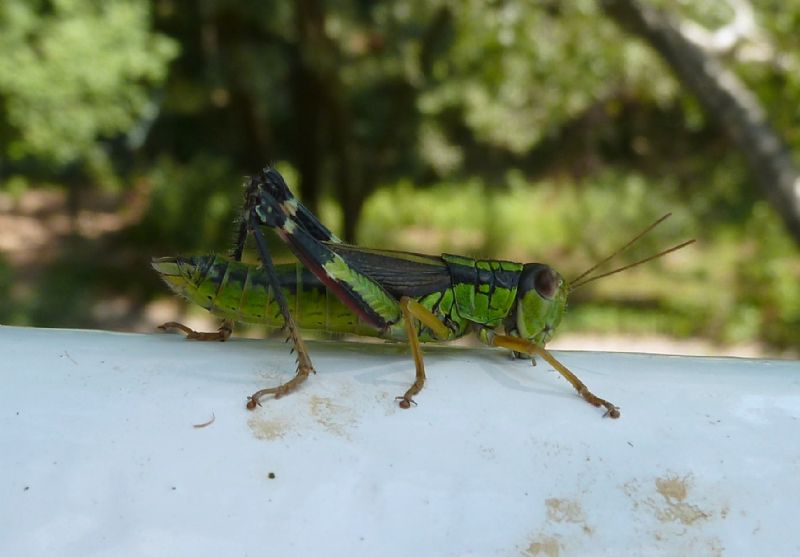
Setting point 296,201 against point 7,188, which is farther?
point 7,188

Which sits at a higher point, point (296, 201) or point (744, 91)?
point (744, 91)

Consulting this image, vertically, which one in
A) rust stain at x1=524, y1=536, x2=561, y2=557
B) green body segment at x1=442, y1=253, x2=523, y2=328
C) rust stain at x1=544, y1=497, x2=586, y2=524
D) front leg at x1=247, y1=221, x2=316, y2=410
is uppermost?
green body segment at x1=442, y1=253, x2=523, y2=328

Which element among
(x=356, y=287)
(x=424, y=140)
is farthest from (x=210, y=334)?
(x=424, y=140)

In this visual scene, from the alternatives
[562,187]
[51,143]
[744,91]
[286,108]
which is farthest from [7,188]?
[744,91]

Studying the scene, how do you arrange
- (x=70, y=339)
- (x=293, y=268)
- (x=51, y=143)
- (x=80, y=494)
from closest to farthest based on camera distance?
(x=80, y=494) → (x=70, y=339) → (x=293, y=268) → (x=51, y=143)

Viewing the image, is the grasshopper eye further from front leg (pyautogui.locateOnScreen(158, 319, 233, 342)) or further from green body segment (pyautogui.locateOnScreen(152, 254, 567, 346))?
front leg (pyautogui.locateOnScreen(158, 319, 233, 342))

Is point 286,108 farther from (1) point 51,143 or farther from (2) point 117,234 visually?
(1) point 51,143

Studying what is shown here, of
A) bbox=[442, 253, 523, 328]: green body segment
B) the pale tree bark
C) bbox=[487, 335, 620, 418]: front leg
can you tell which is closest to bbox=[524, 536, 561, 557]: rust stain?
bbox=[487, 335, 620, 418]: front leg

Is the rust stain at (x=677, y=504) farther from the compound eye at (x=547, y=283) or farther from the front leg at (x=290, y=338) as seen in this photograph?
the compound eye at (x=547, y=283)
